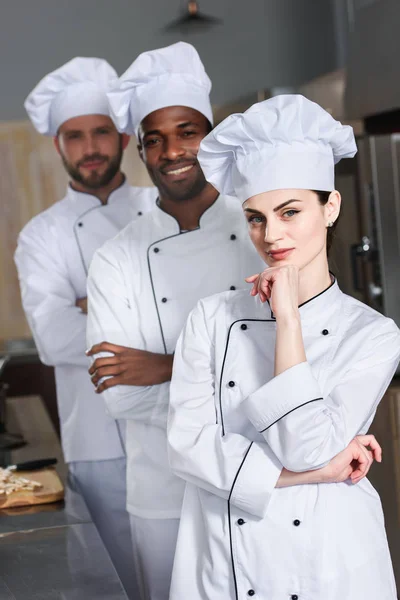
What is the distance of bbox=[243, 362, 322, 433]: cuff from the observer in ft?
4.04

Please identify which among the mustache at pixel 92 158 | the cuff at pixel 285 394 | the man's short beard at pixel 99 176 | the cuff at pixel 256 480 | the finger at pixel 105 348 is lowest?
the cuff at pixel 256 480

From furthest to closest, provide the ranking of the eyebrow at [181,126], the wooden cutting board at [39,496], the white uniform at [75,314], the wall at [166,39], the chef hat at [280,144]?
1. the wall at [166,39]
2. the white uniform at [75,314]
3. the eyebrow at [181,126]
4. the wooden cutting board at [39,496]
5. the chef hat at [280,144]

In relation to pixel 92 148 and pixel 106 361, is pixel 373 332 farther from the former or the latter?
pixel 92 148

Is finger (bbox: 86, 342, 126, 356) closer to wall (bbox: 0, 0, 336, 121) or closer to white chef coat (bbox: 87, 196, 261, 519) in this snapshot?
white chef coat (bbox: 87, 196, 261, 519)

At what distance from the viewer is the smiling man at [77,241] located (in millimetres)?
2420

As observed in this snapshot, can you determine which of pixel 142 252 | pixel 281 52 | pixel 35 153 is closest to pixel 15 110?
pixel 35 153

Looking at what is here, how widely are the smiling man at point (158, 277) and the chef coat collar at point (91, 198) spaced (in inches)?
27.2

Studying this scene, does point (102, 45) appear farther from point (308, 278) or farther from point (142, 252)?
point (308, 278)

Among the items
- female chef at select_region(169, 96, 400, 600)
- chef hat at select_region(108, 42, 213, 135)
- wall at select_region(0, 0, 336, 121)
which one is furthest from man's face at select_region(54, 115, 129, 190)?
wall at select_region(0, 0, 336, 121)

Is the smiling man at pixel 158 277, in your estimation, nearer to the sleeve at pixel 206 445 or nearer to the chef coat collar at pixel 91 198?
the sleeve at pixel 206 445

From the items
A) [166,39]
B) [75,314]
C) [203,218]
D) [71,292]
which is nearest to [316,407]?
[203,218]

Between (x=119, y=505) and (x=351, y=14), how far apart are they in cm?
348

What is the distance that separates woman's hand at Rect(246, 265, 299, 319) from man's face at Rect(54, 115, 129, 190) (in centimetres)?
135

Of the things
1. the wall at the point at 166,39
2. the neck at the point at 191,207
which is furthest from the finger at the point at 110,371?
the wall at the point at 166,39
